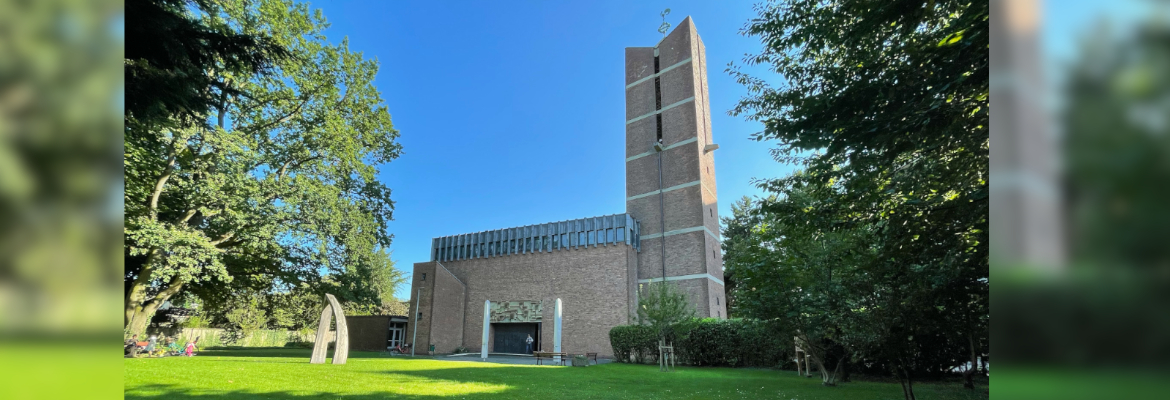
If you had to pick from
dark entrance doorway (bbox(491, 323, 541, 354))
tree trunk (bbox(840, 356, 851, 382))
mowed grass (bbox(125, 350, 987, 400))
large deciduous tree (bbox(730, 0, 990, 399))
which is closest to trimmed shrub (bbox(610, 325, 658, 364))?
dark entrance doorway (bbox(491, 323, 541, 354))

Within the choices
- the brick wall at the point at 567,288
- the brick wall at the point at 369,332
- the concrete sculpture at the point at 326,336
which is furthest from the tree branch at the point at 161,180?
the brick wall at the point at 369,332

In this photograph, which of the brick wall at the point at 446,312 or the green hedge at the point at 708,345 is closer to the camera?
the green hedge at the point at 708,345

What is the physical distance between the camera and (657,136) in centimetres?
3666

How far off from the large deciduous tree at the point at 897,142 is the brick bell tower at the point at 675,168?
21855mm

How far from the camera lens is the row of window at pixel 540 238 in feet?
112

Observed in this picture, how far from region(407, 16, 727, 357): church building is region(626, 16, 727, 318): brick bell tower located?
2.8 inches

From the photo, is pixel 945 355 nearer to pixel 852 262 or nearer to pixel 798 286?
pixel 798 286

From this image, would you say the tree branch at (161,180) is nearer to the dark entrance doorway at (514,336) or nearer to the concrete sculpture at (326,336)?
the concrete sculpture at (326,336)

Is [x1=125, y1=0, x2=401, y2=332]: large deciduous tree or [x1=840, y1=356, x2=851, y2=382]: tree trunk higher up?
[x1=125, y1=0, x2=401, y2=332]: large deciduous tree

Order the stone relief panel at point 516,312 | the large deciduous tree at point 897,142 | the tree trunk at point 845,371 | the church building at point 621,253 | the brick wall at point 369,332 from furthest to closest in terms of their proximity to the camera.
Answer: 1. the brick wall at point 369,332
2. the stone relief panel at point 516,312
3. the church building at point 621,253
4. the tree trunk at point 845,371
5. the large deciduous tree at point 897,142

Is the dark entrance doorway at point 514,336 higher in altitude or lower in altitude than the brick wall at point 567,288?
lower

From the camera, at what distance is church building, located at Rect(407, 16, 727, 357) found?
32.8 m

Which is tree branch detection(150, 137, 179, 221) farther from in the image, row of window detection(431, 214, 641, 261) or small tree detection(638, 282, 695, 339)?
row of window detection(431, 214, 641, 261)

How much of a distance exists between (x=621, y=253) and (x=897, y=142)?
1058 inches
